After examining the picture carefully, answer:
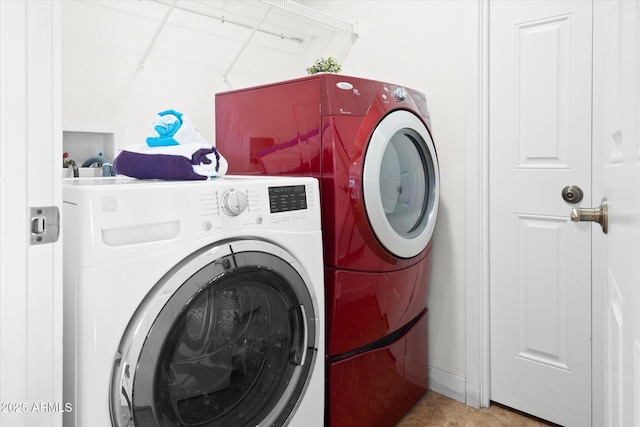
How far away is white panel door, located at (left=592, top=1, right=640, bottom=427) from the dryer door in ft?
2.58

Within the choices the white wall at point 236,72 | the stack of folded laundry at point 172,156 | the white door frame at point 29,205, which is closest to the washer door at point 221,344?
the white door frame at point 29,205

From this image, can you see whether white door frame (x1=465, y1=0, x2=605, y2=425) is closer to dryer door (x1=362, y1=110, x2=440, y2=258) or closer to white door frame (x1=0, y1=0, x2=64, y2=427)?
dryer door (x1=362, y1=110, x2=440, y2=258)

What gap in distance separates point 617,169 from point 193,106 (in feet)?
6.10

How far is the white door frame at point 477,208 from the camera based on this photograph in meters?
1.92

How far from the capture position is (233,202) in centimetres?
113

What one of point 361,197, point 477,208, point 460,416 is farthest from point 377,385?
point 477,208

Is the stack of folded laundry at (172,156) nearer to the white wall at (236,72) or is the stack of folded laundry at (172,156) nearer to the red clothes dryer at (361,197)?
the red clothes dryer at (361,197)

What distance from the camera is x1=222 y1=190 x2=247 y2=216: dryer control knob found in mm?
1123

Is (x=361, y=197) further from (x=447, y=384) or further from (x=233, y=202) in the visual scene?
(x=447, y=384)

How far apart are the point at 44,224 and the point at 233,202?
43cm

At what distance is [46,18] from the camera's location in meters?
0.81

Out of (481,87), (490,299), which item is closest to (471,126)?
(481,87)

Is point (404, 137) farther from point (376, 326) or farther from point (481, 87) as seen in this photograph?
point (376, 326)

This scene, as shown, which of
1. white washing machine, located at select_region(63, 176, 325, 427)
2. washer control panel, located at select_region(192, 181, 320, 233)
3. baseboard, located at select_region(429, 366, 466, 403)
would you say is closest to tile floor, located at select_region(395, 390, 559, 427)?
baseboard, located at select_region(429, 366, 466, 403)
